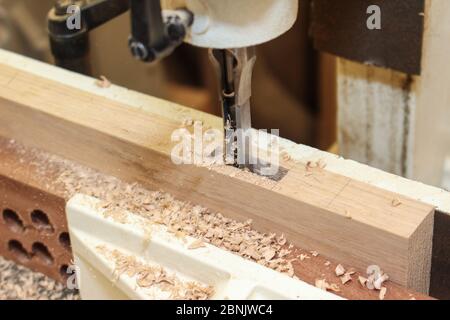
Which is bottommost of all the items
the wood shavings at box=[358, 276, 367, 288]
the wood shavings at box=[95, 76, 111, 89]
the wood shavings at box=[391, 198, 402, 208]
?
the wood shavings at box=[358, 276, 367, 288]

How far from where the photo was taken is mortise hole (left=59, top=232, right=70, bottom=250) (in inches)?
35.7

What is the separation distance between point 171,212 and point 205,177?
6 cm

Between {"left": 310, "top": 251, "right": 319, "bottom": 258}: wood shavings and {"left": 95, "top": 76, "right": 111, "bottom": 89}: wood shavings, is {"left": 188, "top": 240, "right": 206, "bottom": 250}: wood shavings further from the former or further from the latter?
{"left": 95, "top": 76, "right": 111, "bottom": 89}: wood shavings

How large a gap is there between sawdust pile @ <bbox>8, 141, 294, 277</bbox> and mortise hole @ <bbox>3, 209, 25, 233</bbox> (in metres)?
0.08

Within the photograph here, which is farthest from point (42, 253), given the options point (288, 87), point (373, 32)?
point (288, 87)

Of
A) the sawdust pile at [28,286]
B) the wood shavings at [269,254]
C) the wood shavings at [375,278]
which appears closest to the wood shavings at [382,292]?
the wood shavings at [375,278]

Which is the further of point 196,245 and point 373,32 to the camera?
point 373,32

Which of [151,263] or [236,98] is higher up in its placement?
[236,98]

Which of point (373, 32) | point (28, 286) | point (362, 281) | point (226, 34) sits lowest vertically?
point (28, 286)

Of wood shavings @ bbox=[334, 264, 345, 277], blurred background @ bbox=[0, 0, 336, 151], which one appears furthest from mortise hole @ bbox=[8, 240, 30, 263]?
blurred background @ bbox=[0, 0, 336, 151]

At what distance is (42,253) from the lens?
96cm

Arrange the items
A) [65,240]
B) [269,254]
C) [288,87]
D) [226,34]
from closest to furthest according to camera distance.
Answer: [226,34] < [269,254] < [65,240] < [288,87]

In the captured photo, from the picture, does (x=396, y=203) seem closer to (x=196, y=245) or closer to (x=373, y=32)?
(x=196, y=245)

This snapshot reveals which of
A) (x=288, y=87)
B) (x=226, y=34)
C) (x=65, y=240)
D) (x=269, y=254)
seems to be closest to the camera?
(x=226, y=34)
